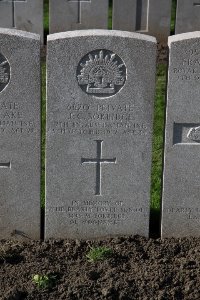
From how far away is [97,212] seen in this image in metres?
6.06

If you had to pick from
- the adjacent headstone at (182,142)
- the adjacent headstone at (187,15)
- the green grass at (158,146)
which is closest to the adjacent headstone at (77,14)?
the adjacent headstone at (187,15)

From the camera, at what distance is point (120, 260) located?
18.9 feet

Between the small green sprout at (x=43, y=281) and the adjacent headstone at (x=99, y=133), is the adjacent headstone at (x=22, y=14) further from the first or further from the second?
the small green sprout at (x=43, y=281)

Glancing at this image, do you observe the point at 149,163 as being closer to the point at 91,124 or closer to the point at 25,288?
the point at 91,124

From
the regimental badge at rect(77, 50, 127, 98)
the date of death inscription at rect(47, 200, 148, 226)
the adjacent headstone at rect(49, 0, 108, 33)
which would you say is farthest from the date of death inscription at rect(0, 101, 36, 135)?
the adjacent headstone at rect(49, 0, 108, 33)

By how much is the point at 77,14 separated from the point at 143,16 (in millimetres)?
1107

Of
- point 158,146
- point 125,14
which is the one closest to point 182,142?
point 158,146

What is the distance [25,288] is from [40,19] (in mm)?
7490

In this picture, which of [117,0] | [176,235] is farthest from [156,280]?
[117,0]

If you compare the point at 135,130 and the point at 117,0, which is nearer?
the point at 135,130

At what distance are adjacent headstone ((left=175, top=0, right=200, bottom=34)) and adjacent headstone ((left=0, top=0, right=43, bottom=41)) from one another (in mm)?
2284

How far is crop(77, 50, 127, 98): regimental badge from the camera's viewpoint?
5.61m

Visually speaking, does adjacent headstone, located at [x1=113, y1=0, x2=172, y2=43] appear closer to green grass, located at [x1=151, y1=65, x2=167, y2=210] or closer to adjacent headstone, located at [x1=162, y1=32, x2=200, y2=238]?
green grass, located at [x1=151, y1=65, x2=167, y2=210]

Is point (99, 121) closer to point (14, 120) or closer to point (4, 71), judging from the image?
point (14, 120)
